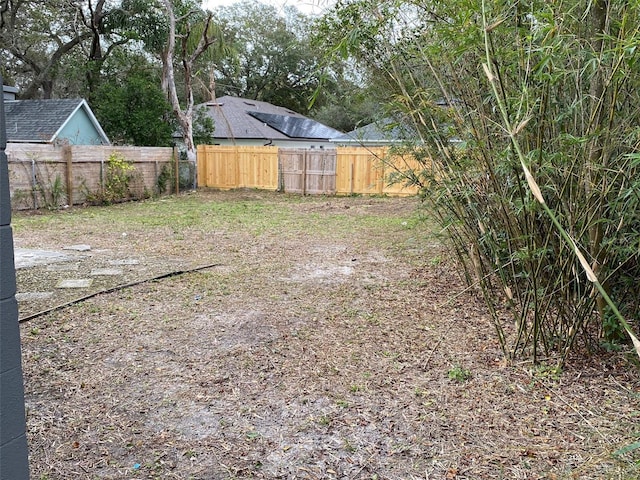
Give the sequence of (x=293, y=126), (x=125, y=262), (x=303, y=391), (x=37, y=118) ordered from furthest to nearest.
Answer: (x=293, y=126) < (x=37, y=118) < (x=125, y=262) < (x=303, y=391)

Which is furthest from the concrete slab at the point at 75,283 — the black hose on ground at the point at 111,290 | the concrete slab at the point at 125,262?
the concrete slab at the point at 125,262

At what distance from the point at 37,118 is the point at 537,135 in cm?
1248

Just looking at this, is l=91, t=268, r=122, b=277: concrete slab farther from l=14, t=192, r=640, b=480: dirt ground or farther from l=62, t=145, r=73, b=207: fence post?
l=62, t=145, r=73, b=207: fence post

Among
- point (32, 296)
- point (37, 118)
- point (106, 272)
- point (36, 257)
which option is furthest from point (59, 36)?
point (32, 296)

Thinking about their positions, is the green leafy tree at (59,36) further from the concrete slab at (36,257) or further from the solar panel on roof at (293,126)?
the concrete slab at (36,257)

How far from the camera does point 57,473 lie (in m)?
1.73

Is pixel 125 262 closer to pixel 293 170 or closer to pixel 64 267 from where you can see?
pixel 64 267

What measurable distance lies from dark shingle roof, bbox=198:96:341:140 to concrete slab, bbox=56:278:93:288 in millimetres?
12337

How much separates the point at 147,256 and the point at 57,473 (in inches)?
147

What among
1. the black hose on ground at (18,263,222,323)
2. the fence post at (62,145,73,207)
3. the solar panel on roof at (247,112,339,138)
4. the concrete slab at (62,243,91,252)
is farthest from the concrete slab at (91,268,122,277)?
the solar panel on roof at (247,112,339,138)

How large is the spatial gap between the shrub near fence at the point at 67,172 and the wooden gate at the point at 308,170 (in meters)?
3.19

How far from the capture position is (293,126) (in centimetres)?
1853

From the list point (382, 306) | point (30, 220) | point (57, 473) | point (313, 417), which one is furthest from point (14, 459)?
point (30, 220)

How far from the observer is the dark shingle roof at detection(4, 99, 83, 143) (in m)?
11.1
